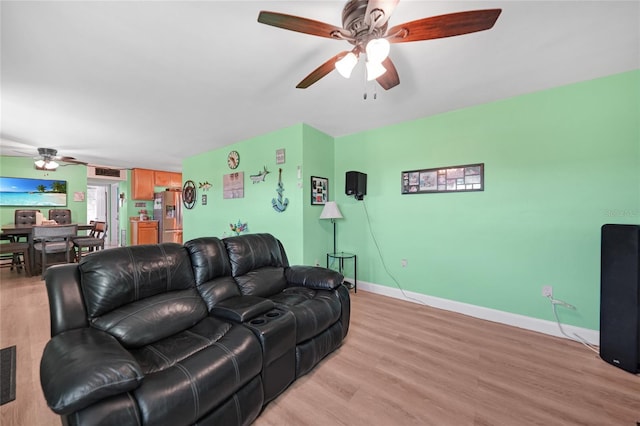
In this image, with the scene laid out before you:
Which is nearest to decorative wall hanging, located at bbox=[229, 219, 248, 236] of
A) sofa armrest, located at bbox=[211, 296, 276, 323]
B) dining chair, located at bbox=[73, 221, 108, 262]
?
sofa armrest, located at bbox=[211, 296, 276, 323]

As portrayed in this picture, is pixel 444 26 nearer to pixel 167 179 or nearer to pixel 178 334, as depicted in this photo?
pixel 178 334

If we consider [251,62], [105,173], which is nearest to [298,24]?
[251,62]

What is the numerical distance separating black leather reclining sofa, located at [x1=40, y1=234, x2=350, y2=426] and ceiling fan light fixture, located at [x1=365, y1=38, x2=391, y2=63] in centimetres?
166

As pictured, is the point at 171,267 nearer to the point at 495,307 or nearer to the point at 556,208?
the point at 495,307

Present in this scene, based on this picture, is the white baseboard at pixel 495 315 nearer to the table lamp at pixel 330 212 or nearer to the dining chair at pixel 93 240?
the table lamp at pixel 330 212

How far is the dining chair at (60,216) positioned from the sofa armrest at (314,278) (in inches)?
251

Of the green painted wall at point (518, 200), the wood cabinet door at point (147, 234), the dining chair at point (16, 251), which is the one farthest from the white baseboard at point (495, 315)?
the wood cabinet door at point (147, 234)

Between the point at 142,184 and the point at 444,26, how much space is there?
305 inches

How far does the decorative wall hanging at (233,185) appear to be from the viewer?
13.7ft

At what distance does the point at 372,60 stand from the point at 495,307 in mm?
2810

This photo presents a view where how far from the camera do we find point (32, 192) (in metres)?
5.38

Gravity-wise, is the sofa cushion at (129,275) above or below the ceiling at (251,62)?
below

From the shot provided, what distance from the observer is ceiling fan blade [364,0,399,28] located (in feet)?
3.84

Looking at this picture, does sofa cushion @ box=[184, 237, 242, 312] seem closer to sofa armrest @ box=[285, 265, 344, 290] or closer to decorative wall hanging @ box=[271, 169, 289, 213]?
sofa armrest @ box=[285, 265, 344, 290]
